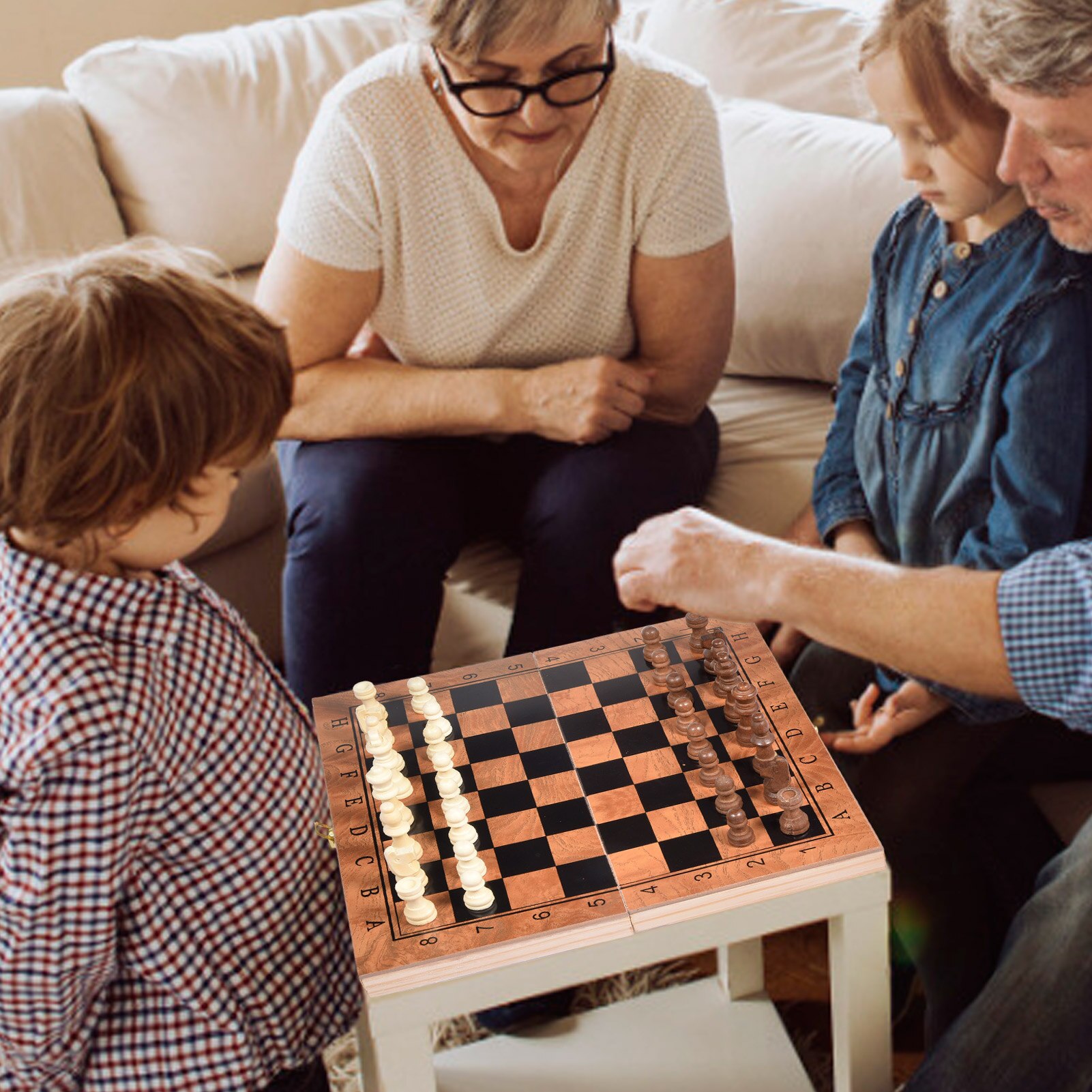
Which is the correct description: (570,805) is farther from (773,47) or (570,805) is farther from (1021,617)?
(773,47)

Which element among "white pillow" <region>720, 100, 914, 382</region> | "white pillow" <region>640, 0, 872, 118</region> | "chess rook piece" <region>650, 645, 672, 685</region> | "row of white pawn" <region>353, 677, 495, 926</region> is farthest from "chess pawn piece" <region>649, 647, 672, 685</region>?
"white pillow" <region>640, 0, 872, 118</region>

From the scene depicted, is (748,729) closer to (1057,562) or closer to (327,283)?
(1057,562)

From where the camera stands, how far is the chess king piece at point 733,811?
3.79ft

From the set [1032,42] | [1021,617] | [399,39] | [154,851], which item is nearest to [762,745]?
[1021,617]

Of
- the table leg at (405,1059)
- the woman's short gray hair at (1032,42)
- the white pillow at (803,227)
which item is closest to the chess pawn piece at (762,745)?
the table leg at (405,1059)

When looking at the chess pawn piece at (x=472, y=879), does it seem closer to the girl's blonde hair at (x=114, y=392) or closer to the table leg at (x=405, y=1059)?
the table leg at (x=405, y=1059)

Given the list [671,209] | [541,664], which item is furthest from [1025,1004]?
[671,209]

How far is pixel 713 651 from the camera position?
1356 millimetres

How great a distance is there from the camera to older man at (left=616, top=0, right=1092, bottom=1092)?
1131 mm

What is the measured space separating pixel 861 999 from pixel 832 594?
0.35 m

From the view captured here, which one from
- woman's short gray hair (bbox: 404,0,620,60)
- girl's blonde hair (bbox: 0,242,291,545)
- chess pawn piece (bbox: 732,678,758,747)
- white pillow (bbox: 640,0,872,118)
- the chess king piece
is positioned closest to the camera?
girl's blonde hair (bbox: 0,242,291,545)

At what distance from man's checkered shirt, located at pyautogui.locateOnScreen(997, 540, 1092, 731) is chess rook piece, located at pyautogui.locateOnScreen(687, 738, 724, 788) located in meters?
0.26

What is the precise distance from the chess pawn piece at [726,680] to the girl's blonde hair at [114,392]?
1.60 feet

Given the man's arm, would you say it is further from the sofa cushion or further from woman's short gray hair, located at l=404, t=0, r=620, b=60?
the sofa cushion
